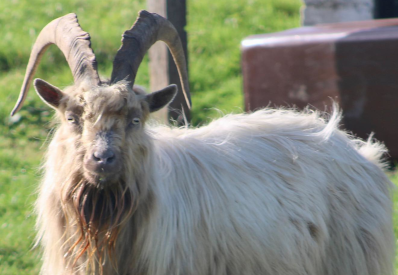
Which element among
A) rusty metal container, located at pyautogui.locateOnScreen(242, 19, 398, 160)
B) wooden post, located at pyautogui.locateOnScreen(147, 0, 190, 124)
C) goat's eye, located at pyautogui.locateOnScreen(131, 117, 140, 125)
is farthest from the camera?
rusty metal container, located at pyautogui.locateOnScreen(242, 19, 398, 160)

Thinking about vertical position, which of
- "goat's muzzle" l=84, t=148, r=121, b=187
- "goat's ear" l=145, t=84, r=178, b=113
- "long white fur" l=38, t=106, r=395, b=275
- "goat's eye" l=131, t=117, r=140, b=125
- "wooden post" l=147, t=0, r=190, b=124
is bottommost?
"long white fur" l=38, t=106, r=395, b=275

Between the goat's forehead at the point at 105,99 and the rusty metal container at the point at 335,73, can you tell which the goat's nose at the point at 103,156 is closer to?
the goat's forehead at the point at 105,99

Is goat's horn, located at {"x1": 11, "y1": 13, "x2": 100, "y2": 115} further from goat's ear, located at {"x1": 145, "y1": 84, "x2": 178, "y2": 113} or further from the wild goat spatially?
goat's ear, located at {"x1": 145, "y1": 84, "x2": 178, "y2": 113}

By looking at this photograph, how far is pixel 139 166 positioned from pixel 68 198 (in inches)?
18.0

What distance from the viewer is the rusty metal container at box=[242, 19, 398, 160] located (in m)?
7.83

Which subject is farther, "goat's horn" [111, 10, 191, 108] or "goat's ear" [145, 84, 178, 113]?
"goat's ear" [145, 84, 178, 113]

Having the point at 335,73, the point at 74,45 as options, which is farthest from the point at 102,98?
the point at 335,73

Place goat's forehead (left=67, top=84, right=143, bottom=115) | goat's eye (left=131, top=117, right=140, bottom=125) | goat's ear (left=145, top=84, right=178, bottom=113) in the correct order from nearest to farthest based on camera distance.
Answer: goat's forehead (left=67, top=84, right=143, bottom=115), goat's eye (left=131, top=117, right=140, bottom=125), goat's ear (left=145, top=84, right=178, bottom=113)

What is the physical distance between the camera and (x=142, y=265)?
3732mm

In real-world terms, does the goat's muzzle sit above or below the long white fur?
above

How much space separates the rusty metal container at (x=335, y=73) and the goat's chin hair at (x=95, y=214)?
4285mm

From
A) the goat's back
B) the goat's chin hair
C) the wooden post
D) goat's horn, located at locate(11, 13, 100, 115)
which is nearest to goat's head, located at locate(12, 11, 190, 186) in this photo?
goat's horn, located at locate(11, 13, 100, 115)

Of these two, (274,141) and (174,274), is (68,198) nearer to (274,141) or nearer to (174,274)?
(174,274)

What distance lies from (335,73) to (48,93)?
5.06m
